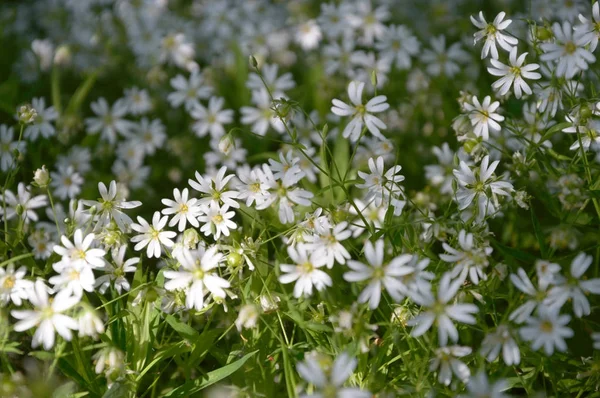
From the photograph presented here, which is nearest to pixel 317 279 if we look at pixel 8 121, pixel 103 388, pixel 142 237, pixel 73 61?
pixel 142 237

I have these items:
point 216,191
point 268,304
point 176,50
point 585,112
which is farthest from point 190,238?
point 176,50

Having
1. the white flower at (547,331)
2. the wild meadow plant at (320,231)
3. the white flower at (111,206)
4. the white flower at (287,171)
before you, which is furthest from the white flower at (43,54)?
the white flower at (547,331)

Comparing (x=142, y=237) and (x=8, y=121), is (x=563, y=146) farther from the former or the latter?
(x=8, y=121)

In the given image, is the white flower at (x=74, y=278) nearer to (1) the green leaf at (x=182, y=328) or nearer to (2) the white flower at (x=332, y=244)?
(1) the green leaf at (x=182, y=328)

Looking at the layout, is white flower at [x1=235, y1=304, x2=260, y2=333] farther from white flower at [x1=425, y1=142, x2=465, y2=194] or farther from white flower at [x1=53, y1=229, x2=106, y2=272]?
white flower at [x1=425, y1=142, x2=465, y2=194]

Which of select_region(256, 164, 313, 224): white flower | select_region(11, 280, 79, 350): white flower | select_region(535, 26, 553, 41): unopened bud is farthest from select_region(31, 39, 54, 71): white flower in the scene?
select_region(535, 26, 553, 41): unopened bud
